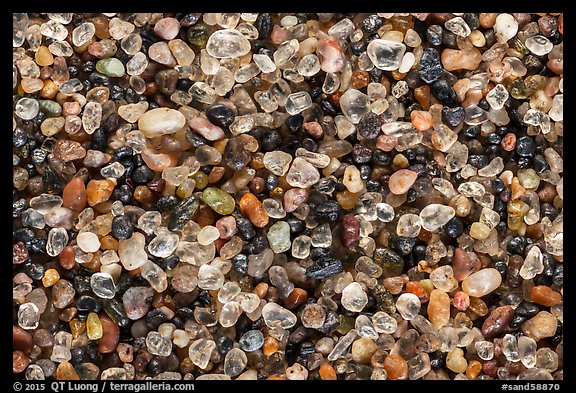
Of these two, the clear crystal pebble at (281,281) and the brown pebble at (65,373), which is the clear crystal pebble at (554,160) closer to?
the clear crystal pebble at (281,281)

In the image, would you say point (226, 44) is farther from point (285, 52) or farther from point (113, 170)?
point (113, 170)

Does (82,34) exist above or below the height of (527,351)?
above

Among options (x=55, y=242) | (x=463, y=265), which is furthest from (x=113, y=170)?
(x=463, y=265)

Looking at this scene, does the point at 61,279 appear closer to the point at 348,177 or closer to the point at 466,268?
the point at 348,177

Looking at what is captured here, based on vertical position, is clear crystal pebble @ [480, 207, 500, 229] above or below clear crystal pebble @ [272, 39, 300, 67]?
below

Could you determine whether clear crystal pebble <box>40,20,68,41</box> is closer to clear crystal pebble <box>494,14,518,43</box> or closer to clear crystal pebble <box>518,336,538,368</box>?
clear crystal pebble <box>494,14,518,43</box>

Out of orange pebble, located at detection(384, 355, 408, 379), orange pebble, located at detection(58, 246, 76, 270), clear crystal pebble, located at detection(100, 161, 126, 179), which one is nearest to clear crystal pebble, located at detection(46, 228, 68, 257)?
orange pebble, located at detection(58, 246, 76, 270)
